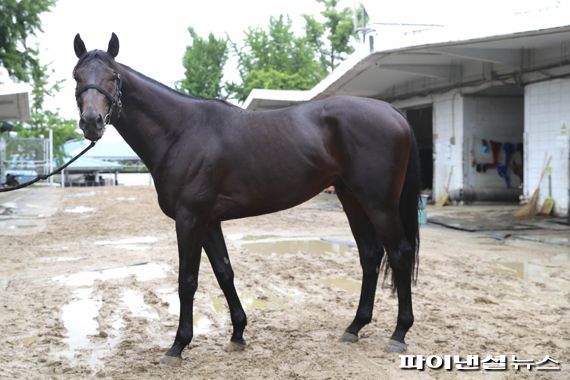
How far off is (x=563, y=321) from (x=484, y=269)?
2.36 metres

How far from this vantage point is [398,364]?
12.4ft

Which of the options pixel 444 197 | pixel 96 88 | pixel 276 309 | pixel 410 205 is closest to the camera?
pixel 96 88

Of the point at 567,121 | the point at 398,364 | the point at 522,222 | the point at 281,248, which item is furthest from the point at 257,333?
the point at 567,121

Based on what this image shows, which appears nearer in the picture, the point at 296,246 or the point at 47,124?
the point at 296,246

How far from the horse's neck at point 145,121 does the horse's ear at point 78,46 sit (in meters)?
0.30

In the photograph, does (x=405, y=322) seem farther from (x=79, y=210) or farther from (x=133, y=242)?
(x=79, y=210)

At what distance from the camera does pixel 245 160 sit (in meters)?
4.10

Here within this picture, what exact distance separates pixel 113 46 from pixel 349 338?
2.57 metres

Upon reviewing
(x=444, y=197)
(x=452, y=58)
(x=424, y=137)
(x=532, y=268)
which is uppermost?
(x=452, y=58)

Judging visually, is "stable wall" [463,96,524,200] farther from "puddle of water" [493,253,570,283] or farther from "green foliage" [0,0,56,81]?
"green foliage" [0,0,56,81]

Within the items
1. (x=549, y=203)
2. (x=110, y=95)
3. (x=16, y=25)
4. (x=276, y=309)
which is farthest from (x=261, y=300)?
(x=16, y=25)

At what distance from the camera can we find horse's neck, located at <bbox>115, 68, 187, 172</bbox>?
13.5 feet

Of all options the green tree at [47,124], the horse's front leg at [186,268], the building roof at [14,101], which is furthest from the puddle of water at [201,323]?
the green tree at [47,124]

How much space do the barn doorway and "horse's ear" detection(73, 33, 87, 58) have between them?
18.8 meters
